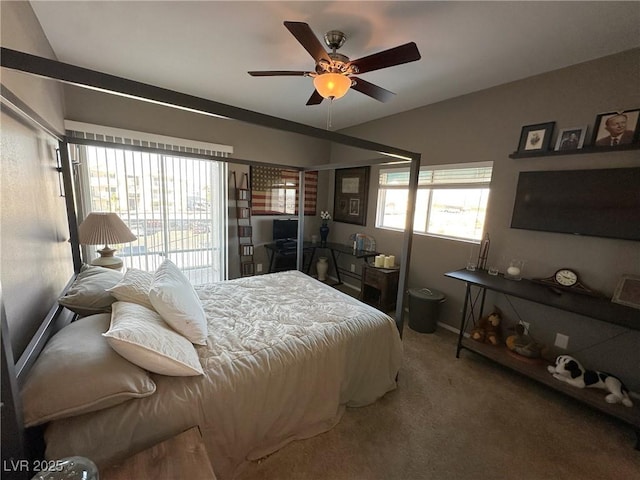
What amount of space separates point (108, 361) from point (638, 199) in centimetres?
333

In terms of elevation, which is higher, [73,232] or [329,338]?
[73,232]

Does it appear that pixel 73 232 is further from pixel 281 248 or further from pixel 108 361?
pixel 281 248

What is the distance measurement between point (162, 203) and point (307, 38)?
282cm

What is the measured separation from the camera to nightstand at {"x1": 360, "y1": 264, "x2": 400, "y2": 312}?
333cm

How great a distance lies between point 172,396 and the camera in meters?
1.10

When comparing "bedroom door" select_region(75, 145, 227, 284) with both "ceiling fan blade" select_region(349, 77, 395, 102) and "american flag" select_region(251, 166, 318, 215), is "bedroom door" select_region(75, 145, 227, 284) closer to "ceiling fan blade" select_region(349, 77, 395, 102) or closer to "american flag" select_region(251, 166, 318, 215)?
"american flag" select_region(251, 166, 318, 215)

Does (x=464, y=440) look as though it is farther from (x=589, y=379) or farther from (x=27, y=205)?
(x=27, y=205)

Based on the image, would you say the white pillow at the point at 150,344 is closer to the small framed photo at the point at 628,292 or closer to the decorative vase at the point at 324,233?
the small framed photo at the point at 628,292

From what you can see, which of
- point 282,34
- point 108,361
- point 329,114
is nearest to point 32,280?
point 108,361

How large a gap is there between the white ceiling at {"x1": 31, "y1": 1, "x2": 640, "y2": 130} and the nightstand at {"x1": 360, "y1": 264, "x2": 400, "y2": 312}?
2.12m

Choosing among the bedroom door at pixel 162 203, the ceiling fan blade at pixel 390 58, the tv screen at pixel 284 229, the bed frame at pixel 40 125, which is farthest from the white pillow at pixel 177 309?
the tv screen at pixel 284 229

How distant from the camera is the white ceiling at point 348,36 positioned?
1.57 metres

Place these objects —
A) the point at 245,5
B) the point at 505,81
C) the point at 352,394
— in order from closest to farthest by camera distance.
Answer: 1. the point at 245,5
2. the point at 352,394
3. the point at 505,81

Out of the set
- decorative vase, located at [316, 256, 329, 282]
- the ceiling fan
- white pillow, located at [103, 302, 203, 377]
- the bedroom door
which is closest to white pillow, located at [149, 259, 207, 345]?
white pillow, located at [103, 302, 203, 377]
